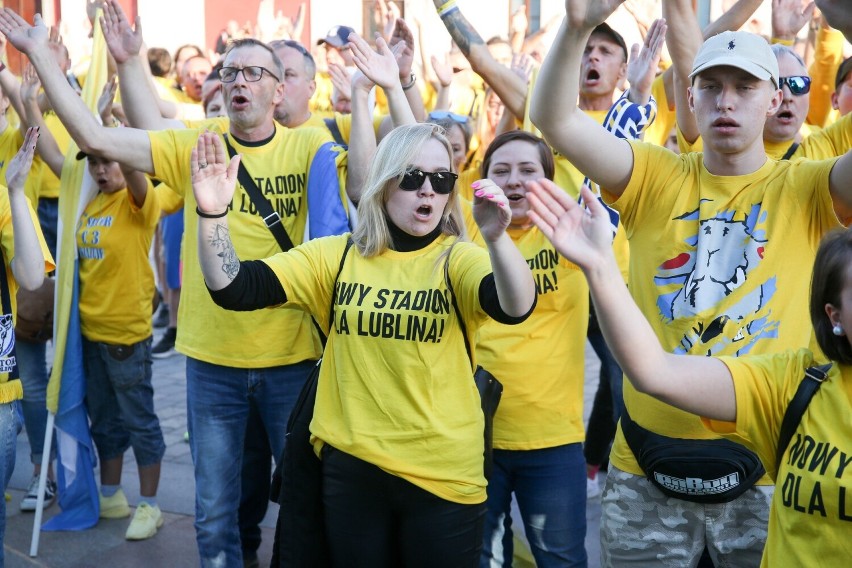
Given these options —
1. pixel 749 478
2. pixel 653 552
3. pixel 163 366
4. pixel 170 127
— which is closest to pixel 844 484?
pixel 749 478

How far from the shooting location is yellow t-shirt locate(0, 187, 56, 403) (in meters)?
3.53

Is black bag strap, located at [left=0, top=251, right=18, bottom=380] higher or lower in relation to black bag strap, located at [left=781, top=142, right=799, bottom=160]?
lower

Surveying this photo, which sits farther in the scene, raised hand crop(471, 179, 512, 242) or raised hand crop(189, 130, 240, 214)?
raised hand crop(189, 130, 240, 214)

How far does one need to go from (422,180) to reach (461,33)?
6.30 ft

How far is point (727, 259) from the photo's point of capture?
8.64 ft

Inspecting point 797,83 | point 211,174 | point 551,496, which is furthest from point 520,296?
point 797,83

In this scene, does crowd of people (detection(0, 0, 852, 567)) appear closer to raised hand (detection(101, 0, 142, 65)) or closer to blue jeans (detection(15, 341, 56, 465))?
raised hand (detection(101, 0, 142, 65))

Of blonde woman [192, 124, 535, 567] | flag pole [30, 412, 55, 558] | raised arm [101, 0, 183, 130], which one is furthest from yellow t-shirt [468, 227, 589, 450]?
flag pole [30, 412, 55, 558]

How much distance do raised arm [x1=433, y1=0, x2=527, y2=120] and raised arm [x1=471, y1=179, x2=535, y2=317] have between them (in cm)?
217

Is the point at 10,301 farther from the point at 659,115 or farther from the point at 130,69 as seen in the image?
the point at 659,115

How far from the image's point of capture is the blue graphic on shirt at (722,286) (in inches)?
102

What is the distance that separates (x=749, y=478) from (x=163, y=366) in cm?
639

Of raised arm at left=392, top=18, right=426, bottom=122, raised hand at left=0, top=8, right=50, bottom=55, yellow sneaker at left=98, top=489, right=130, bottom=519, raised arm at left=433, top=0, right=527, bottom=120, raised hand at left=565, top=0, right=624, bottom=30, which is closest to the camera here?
raised hand at left=565, top=0, right=624, bottom=30

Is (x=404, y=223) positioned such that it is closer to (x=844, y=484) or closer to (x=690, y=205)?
(x=690, y=205)
